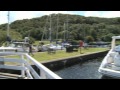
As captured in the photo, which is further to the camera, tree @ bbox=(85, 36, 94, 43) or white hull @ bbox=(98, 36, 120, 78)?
tree @ bbox=(85, 36, 94, 43)

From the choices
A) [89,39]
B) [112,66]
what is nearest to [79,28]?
[89,39]

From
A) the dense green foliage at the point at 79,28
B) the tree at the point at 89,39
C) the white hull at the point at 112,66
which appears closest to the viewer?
the white hull at the point at 112,66

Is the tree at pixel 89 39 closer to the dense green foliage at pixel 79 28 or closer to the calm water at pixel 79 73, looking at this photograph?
the dense green foliage at pixel 79 28

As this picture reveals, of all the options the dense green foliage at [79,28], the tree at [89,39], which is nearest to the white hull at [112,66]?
the dense green foliage at [79,28]

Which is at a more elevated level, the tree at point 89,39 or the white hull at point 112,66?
the white hull at point 112,66

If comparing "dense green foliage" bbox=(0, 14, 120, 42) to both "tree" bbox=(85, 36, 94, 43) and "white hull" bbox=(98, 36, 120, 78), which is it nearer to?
"tree" bbox=(85, 36, 94, 43)

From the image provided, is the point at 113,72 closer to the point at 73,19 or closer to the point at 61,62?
the point at 61,62

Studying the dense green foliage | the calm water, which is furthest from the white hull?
the dense green foliage

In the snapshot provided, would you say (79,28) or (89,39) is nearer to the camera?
(89,39)

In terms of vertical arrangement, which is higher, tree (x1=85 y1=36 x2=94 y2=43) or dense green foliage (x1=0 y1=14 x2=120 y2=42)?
dense green foliage (x1=0 y1=14 x2=120 y2=42)

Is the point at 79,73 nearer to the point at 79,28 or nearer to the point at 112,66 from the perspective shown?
the point at 112,66
